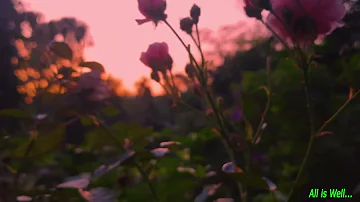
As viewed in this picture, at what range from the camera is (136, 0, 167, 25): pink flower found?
2.56 ft

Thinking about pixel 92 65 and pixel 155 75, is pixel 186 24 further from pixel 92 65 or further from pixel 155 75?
pixel 92 65

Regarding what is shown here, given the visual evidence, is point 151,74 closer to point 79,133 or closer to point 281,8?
point 281,8

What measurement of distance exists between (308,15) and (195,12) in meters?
0.25

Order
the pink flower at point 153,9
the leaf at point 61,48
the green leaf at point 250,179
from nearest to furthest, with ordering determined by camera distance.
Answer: the green leaf at point 250,179
the pink flower at point 153,9
the leaf at point 61,48

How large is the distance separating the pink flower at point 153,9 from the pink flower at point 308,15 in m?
0.24

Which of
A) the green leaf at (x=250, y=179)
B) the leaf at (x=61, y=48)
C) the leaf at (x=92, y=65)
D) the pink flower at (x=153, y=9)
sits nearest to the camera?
the green leaf at (x=250, y=179)

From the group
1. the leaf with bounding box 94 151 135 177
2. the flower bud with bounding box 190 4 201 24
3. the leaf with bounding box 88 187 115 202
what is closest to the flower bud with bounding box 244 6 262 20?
the flower bud with bounding box 190 4 201 24

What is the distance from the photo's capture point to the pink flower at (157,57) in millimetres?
821

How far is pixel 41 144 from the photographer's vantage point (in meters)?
1.04

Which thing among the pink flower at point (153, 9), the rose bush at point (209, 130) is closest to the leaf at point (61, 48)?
the rose bush at point (209, 130)

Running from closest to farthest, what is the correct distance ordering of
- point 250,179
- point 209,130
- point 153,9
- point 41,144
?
1. point 250,179
2. point 153,9
3. point 209,130
4. point 41,144

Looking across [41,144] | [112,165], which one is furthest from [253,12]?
[41,144]

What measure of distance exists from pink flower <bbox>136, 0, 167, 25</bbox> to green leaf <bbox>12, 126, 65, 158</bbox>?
438 mm

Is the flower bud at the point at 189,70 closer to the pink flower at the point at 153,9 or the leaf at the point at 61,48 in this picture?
the pink flower at the point at 153,9
